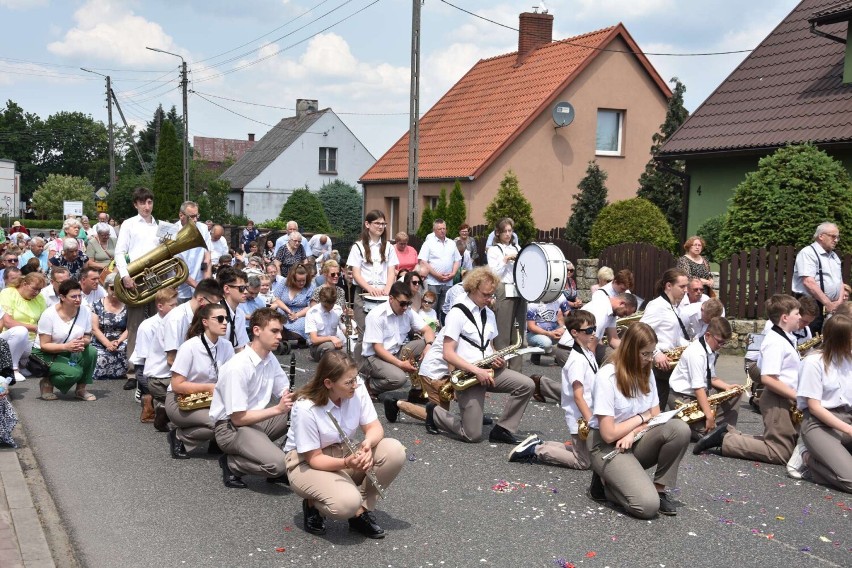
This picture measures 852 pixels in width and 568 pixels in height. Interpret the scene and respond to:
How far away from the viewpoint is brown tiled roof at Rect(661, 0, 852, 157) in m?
19.9

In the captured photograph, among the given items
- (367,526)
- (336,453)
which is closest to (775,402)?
(367,526)

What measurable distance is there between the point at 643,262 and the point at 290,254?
6455 millimetres

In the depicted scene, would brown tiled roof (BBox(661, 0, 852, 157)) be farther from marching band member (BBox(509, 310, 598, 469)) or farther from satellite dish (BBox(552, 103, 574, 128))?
marching band member (BBox(509, 310, 598, 469))

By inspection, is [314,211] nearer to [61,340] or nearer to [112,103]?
Result: [112,103]

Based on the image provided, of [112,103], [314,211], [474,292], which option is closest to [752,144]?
[474,292]

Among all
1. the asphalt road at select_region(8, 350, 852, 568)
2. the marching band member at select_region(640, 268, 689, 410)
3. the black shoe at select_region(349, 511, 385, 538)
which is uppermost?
the marching band member at select_region(640, 268, 689, 410)

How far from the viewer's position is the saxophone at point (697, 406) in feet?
28.9

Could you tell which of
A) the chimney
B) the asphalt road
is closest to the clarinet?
the asphalt road

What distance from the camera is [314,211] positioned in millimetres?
52062

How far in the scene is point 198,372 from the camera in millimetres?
8344

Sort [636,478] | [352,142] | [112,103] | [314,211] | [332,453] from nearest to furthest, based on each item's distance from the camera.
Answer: [332,453] → [636,478] → [314,211] → [112,103] → [352,142]

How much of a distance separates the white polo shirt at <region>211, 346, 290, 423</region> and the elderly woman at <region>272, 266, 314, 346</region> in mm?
7709

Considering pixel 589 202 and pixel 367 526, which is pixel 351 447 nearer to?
pixel 367 526

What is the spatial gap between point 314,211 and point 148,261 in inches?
1603
